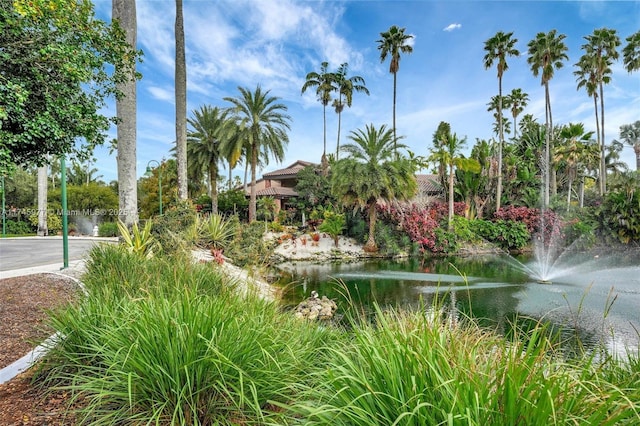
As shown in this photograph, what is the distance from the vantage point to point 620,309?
9.75 m

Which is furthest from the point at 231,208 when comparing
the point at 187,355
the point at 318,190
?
the point at 187,355

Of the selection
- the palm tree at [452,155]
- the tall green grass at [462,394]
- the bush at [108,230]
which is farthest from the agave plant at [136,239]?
the palm tree at [452,155]

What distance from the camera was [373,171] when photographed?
23297 millimetres

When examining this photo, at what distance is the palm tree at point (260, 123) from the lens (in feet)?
88.1

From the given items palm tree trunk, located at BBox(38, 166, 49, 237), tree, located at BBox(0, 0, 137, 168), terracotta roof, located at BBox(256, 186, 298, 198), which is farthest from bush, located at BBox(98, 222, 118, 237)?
tree, located at BBox(0, 0, 137, 168)

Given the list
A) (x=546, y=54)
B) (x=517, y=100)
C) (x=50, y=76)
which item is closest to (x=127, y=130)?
(x=50, y=76)

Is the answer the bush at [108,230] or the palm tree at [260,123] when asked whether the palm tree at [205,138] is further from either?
the bush at [108,230]

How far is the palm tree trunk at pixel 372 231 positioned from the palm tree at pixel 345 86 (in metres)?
15.7

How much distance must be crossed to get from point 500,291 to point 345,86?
103ft

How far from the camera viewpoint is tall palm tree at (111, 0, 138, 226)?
9125 mm

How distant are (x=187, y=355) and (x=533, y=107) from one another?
4983cm

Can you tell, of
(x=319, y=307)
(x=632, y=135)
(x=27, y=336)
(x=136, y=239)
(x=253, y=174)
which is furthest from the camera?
(x=632, y=135)

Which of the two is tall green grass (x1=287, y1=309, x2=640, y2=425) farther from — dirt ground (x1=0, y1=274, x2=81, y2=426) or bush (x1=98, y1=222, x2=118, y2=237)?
bush (x1=98, y1=222, x2=118, y2=237)

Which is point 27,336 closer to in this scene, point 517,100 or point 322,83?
point 322,83
